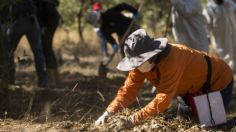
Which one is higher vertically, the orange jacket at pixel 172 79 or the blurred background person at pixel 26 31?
the blurred background person at pixel 26 31

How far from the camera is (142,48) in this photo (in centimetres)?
498

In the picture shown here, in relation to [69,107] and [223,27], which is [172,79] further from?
[223,27]

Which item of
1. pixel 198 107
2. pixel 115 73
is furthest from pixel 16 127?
pixel 115 73

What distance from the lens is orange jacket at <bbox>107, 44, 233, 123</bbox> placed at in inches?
198

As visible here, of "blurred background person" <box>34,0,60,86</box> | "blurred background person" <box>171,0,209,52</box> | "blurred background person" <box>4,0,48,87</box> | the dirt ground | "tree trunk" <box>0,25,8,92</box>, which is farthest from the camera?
"blurred background person" <box>171,0,209,52</box>

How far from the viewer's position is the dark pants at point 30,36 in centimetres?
810

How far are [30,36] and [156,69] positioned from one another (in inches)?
141

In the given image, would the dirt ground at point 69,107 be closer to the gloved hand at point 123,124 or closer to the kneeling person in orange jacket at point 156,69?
the gloved hand at point 123,124

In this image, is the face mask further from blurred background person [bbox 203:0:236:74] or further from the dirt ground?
blurred background person [bbox 203:0:236:74]

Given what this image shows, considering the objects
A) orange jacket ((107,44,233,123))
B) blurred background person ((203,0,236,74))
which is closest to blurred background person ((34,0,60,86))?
blurred background person ((203,0,236,74))

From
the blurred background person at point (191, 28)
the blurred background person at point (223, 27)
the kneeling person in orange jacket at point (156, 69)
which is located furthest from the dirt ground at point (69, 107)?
the blurred background person at point (223, 27)

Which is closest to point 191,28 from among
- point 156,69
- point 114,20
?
point 114,20

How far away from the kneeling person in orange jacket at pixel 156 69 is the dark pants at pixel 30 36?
9.74ft

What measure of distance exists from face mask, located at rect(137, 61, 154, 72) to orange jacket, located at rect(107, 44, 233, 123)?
0.06 meters
